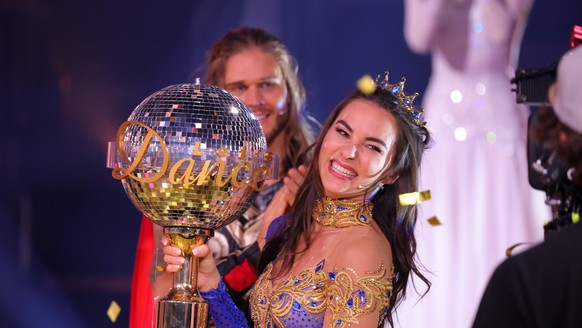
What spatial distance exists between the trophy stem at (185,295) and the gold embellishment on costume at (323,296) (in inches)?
11.9

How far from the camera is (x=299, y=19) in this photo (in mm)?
3951

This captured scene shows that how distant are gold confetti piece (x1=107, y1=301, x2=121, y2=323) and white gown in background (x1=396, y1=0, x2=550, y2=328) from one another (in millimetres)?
1313

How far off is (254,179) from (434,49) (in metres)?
2.01

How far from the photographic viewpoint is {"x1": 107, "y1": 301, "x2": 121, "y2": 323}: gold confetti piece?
402 cm

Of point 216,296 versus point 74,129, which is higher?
point 74,129

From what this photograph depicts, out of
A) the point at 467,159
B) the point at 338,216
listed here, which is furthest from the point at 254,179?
the point at 467,159

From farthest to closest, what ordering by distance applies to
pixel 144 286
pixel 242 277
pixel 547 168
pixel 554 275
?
pixel 242 277, pixel 144 286, pixel 547 168, pixel 554 275

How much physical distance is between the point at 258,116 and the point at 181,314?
128 centimetres

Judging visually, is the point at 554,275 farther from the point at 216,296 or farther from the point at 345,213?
the point at 216,296

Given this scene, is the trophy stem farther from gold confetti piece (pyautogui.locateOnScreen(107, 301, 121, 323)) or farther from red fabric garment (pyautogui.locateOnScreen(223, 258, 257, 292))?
gold confetti piece (pyautogui.locateOnScreen(107, 301, 121, 323))

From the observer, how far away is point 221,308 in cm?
235

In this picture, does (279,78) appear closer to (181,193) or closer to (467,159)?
(467,159)

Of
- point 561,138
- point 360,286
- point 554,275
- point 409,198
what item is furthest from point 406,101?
point 554,275

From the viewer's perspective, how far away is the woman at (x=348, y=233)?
2.15 m
